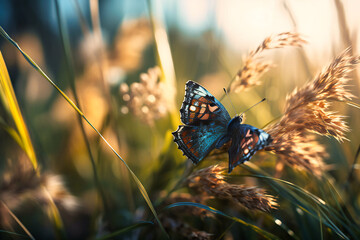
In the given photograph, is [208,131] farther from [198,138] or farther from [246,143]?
[246,143]

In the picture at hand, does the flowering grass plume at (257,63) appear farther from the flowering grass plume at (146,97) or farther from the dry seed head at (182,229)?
the dry seed head at (182,229)

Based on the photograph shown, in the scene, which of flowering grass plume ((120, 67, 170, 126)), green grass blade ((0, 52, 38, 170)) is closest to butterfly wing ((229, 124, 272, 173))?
flowering grass plume ((120, 67, 170, 126))

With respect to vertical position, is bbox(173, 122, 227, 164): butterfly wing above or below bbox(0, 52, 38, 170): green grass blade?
below

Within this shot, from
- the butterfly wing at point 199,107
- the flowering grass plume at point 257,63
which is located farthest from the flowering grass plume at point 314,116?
the butterfly wing at point 199,107

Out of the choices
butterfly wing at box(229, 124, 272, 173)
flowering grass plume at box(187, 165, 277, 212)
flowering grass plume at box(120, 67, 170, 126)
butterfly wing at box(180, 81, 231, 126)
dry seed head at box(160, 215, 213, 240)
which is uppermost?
flowering grass plume at box(120, 67, 170, 126)

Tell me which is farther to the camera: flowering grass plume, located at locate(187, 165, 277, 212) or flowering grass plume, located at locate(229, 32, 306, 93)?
flowering grass plume, located at locate(229, 32, 306, 93)

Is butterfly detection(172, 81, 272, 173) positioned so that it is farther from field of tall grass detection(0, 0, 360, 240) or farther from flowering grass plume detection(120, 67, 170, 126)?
flowering grass plume detection(120, 67, 170, 126)

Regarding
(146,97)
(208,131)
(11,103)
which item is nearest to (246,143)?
(208,131)
